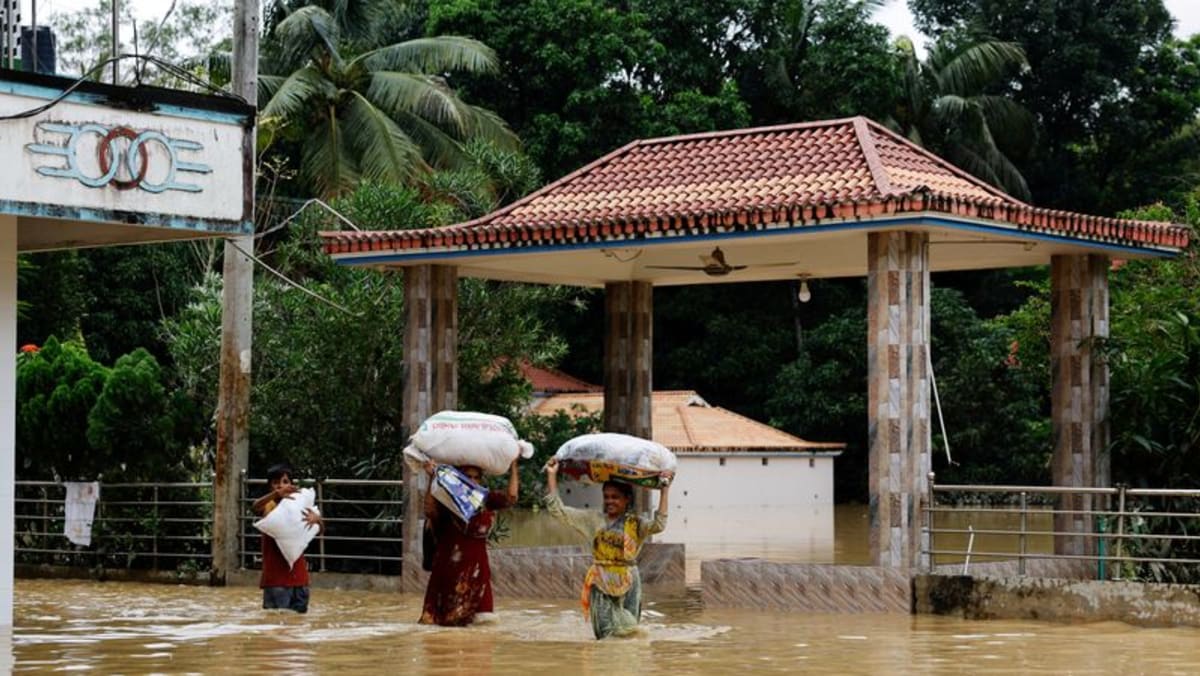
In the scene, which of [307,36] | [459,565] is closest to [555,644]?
[459,565]

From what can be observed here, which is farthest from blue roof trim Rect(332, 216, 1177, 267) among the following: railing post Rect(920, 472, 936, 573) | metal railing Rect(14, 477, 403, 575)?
metal railing Rect(14, 477, 403, 575)

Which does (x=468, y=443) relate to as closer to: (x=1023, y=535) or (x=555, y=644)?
(x=555, y=644)

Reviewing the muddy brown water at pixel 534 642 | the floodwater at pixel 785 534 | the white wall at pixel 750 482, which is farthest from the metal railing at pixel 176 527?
the white wall at pixel 750 482

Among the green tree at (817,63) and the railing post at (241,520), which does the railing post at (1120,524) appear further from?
the green tree at (817,63)

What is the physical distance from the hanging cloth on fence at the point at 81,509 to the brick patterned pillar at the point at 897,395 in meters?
9.77

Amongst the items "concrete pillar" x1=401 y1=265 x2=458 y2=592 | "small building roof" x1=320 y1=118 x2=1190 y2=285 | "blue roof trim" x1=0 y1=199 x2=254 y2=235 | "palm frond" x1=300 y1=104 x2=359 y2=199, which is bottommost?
"concrete pillar" x1=401 y1=265 x2=458 y2=592

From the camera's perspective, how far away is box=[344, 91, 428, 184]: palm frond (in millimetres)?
38219

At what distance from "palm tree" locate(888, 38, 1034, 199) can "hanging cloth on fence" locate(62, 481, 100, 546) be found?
29.1 metres

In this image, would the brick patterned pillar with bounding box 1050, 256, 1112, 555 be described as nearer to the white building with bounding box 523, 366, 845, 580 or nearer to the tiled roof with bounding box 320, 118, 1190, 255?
the tiled roof with bounding box 320, 118, 1190, 255

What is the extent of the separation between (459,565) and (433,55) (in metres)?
26.9

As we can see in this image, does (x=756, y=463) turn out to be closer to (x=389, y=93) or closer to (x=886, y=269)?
(x=389, y=93)

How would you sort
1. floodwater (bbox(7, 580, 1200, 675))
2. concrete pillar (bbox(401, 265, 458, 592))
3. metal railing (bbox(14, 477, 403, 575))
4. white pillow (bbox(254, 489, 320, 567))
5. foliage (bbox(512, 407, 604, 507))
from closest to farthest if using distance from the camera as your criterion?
floodwater (bbox(7, 580, 1200, 675))
white pillow (bbox(254, 489, 320, 567))
concrete pillar (bbox(401, 265, 458, 592))
metal railing (bbox(14, 477, 403, 575))
foliage (bbox(512, 407, 604, 507))

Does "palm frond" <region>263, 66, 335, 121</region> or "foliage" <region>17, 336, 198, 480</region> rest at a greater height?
"palm frond" <region>263, 66, 335, 121</region>

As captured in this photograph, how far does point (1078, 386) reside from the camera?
834 inches
